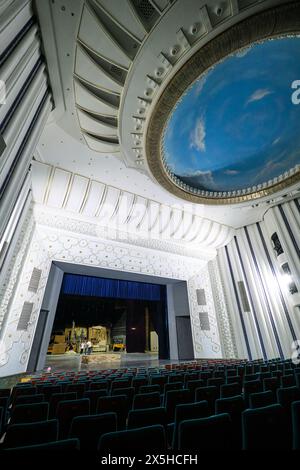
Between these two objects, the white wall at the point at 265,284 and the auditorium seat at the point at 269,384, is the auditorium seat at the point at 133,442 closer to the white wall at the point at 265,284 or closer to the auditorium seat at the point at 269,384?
the auditorium seat at the point at 269,384

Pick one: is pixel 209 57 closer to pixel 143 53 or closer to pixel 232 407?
pixel 143 53

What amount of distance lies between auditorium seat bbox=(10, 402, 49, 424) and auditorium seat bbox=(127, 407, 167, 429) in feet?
3.81

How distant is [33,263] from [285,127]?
11.7 metres

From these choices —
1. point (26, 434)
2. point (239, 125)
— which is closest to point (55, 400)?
point (26, 434)

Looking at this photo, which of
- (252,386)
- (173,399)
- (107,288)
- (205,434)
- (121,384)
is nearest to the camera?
(205,434)

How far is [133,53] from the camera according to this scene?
511cm

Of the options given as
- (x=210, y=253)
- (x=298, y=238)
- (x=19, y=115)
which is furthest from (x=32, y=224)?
(x=298, y=238)

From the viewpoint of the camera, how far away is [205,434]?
5.13ft

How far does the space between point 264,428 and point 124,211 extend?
9.84 metres

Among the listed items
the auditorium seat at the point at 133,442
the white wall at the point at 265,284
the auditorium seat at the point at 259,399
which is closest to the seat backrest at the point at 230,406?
the auditorium seat at the point at 259,399

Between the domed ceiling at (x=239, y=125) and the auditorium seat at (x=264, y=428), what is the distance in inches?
294

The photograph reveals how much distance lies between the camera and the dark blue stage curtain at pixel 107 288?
40.8ft
